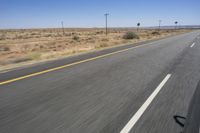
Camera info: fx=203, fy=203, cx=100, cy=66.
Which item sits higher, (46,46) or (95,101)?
(95,101)

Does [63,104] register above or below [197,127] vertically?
below

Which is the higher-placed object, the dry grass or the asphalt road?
the asphalt road

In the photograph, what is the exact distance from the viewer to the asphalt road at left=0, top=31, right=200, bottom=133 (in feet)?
12.7

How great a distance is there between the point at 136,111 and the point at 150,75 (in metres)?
3.75

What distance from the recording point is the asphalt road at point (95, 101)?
3.86 m

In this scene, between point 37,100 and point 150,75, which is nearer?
point 37,100

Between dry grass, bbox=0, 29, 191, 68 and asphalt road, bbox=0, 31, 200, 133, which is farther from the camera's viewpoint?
dry grass, bbox=0, 29, 191, 68

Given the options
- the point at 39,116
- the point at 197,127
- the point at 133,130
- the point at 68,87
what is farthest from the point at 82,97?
the point at 197,127

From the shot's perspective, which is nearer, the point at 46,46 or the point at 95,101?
the point at 95,101

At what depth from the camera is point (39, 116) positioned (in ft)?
13.9

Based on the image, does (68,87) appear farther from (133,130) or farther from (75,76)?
(133,130)

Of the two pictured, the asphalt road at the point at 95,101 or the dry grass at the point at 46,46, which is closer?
the asphalt road at the point at 95,101

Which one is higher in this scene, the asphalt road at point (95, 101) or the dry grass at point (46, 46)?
the asphalt road at point (95, 101)

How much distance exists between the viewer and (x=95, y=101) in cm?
517
